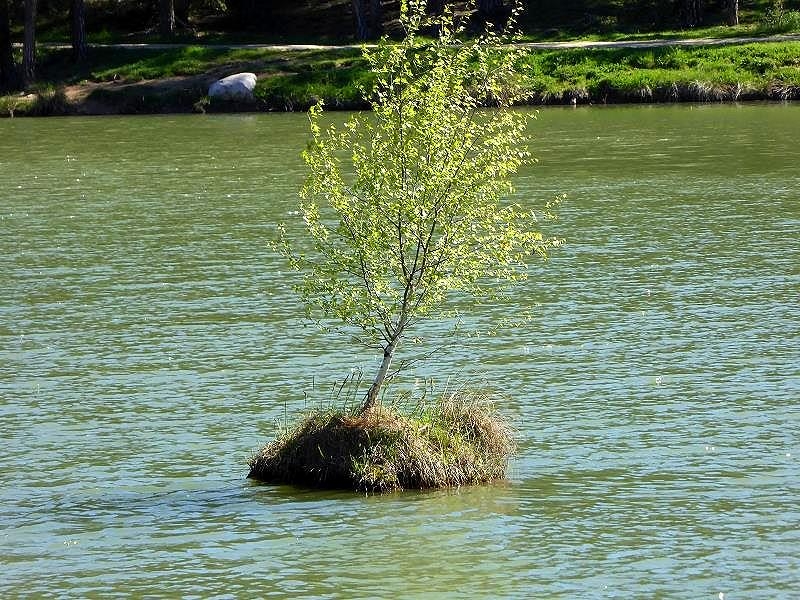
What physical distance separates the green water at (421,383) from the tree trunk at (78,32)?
34.2 metres

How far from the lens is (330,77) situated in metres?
76.3

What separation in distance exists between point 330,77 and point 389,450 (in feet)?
189

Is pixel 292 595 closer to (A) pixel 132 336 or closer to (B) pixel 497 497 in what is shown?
(B) pixel 497 497

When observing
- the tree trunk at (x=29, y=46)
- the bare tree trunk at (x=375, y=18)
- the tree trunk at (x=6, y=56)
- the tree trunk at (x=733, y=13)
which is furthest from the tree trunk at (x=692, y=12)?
the tree trunk at (x=6, y=56)

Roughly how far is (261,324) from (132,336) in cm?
270

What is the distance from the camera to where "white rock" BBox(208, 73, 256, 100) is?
76.6 meters

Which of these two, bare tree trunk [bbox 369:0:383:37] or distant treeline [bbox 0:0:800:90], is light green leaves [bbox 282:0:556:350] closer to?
distant treeline [bbox 0:0:800:90]

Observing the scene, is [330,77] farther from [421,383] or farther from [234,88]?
[421,383]

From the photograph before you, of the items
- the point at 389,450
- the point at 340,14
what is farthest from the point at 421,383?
the point at 340,14

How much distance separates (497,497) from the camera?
67.2ft

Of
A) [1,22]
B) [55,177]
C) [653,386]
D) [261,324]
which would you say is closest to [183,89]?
[1,22]

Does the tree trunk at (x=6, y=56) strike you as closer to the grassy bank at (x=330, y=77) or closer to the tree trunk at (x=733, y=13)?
the grassy bank at (x=330, y=77)

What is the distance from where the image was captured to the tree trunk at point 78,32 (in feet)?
274

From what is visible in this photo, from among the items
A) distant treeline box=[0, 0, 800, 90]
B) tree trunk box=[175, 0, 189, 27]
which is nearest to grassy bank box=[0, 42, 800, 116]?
distant treeline box=[0, 0, 800, 90]
